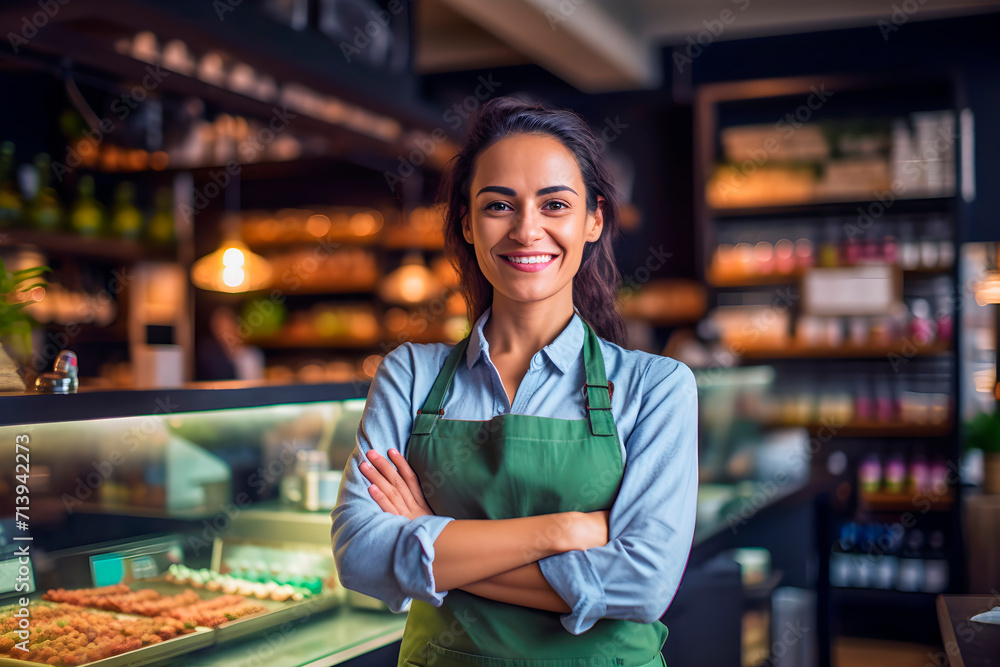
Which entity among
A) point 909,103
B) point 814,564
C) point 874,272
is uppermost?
point 909,103

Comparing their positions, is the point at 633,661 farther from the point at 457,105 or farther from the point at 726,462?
the point at 457,105

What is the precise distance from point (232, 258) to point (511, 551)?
3.94 metres

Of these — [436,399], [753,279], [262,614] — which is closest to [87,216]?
[262,614]

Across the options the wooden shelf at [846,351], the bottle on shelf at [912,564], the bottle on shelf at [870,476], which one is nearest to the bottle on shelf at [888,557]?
the bottle on shelf at [912,564]

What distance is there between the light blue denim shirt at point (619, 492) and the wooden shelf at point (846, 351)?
4387 mm

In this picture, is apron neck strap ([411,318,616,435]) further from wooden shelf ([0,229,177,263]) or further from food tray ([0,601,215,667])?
wooden shelf ([0,229,177,263])

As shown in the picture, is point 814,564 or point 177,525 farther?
point 814,564

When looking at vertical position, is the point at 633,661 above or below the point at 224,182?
below

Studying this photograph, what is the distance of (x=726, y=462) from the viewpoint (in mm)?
3533

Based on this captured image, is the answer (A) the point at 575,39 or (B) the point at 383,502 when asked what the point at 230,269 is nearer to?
(A) the point at 575,39

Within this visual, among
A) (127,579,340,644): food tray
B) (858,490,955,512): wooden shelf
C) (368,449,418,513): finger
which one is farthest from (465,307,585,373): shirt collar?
(858,490,955,512): wooden shelf

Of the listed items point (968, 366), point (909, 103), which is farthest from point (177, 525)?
point (909, 103)

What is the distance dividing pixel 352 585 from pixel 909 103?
5.43m

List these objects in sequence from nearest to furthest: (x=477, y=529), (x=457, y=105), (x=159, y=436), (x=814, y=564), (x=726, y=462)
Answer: (x=477, y=529)
(x=159, y=436)
(x=726, y=462)
(x=814, y=564)
(x=457, y=105)
